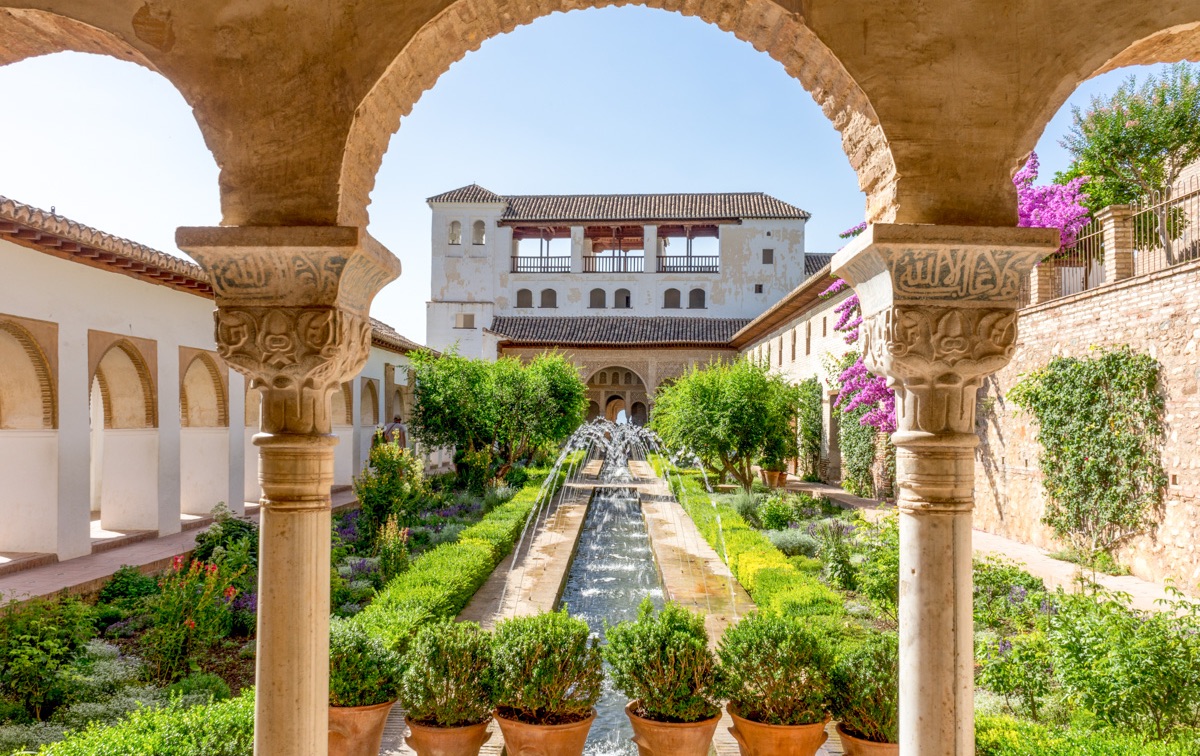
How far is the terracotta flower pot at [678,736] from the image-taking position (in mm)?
4074

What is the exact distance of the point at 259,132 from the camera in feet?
10.3

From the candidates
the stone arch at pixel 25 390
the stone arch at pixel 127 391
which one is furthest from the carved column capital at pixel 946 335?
the stone arch at pixel 127 391

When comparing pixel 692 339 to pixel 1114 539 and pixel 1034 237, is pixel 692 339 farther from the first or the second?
pixel 1034 237

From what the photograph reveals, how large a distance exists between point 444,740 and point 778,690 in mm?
1740

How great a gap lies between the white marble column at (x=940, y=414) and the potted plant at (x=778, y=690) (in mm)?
962

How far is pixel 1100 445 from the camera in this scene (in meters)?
10.5

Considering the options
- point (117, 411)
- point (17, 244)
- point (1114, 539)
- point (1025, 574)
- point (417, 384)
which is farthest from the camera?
point (417, 384)

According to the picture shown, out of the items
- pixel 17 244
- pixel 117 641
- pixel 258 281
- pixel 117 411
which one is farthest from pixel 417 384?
pixel 258 281

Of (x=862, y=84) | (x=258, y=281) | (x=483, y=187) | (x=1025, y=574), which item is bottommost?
(x=1025, y=574)

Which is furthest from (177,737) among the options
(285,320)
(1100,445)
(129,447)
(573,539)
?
(1100,445)

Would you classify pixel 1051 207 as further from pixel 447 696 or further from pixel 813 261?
pixel 813 261

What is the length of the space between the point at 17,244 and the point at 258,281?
8.19m

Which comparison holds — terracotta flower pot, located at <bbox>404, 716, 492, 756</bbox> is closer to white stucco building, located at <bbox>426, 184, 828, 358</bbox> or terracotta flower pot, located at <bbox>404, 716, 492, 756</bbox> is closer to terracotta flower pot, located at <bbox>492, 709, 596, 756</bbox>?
terracotta flower pot, located at <bbox>492, 709, 596, 756</bbox>

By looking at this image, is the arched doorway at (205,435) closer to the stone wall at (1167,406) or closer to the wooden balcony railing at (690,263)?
the stone wall at (1167,406)
